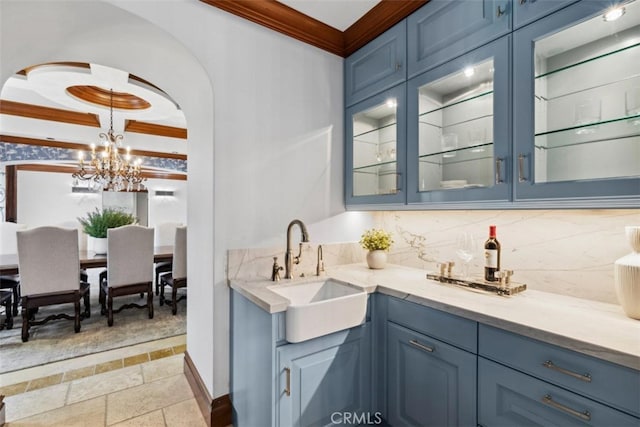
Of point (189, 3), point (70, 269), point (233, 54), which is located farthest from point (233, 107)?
point (70, 269)

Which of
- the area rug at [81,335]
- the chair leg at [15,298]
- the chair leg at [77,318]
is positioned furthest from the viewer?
the chair leg at [15,298]

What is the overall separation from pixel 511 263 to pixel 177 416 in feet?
7.41

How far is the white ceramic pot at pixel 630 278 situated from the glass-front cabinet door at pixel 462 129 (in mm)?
474

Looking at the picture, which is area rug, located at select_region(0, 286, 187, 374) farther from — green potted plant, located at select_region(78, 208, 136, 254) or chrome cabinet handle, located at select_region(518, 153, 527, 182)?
chrome cabinet handle, located at select_region(518, 153, 527, 182)

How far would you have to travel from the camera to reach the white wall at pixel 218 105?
162 cm

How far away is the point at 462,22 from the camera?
1.53 m

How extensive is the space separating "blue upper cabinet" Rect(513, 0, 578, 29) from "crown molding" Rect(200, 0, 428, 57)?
0.57 meters

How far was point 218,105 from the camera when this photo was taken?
5.66ft

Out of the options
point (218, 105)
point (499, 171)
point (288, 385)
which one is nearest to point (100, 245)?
point (218, 105)

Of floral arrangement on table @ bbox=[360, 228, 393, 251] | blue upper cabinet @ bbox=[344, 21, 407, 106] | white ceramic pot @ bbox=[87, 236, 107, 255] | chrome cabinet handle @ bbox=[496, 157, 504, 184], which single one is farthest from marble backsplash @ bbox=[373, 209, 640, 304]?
white ceramic pot @ bbox=[87, 236, 107, 255]

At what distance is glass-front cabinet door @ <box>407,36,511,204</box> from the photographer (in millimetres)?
1383

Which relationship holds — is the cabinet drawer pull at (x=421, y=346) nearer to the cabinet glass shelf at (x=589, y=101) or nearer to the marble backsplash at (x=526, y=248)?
the marble backsplash at (x=526, y=248)

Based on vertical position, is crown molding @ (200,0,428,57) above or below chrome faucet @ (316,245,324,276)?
above

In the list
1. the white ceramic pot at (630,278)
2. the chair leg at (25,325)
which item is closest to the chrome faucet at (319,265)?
the white ceramic pot at (630,278)
